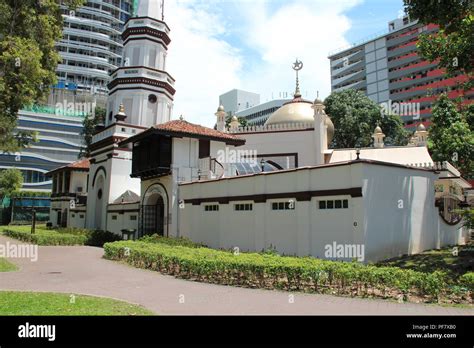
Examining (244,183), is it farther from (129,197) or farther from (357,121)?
(357,121)

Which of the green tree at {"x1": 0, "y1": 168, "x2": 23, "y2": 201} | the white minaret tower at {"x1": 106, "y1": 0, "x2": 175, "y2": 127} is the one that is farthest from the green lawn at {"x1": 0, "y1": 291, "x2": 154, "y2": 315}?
the green tree at {"x1": 0, "y1": 168, "x2": 23, "y2": 201}

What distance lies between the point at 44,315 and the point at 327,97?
48.6m

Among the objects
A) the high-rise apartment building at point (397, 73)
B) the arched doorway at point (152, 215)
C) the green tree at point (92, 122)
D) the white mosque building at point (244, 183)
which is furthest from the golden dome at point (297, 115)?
the high-rise apartment building at point (397, 73)

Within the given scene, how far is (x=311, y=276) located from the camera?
38.7 ft

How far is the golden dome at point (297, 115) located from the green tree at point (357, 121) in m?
13.6

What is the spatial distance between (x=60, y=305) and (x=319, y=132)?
26.6 meters

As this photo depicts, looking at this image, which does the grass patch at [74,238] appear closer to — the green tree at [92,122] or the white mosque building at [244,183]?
the white mosque building at [244,183]

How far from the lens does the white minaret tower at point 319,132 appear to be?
32250 mm

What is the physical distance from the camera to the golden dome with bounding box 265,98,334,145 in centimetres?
3481

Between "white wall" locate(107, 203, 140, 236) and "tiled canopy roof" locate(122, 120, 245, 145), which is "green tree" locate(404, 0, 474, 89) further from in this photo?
"white wall" locate(107, 203, 140, 236)

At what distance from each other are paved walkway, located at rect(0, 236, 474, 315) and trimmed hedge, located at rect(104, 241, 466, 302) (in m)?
0.64

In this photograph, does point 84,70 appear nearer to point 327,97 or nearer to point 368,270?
point 327,97

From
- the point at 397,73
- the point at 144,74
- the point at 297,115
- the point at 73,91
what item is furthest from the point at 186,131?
the point at 73,91
